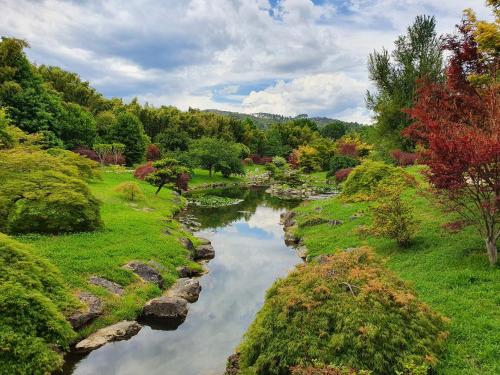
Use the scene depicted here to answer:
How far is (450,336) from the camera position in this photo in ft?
27.1

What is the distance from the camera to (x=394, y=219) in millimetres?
14906

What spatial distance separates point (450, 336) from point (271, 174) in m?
59.0

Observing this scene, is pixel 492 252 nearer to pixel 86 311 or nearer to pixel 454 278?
pixel 454 278

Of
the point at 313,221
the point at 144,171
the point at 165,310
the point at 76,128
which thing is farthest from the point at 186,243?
the point at 76,128

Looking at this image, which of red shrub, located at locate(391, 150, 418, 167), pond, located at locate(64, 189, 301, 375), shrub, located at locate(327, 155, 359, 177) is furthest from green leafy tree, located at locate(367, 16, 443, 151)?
pond, located at locate(64, 189, 301, 375)

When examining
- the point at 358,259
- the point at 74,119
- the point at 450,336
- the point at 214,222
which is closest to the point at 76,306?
the point at 358,259

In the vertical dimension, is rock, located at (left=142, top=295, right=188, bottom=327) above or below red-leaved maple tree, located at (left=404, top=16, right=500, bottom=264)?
below

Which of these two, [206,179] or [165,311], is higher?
[206,179]

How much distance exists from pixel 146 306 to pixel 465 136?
36.3ft

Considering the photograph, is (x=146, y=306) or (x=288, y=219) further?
(x=288, y=219)

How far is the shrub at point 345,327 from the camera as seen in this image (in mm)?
7125

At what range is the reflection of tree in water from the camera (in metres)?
30.2

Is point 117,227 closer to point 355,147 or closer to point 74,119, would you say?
point 74,119

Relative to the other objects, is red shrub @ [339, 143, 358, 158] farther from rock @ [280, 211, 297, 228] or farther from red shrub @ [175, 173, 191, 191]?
rock @ [280, 211, 297, 228]
